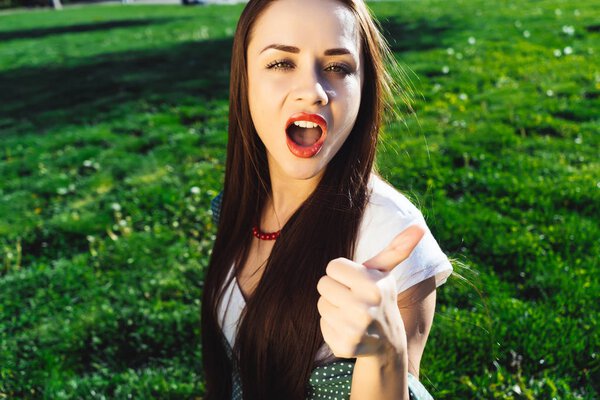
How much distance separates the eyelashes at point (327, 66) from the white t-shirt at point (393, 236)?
1.24 ft

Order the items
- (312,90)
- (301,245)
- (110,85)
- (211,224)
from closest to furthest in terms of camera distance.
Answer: (312,90), (301,245), (211,224), (110,85)

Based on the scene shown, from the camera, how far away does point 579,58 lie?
20.2 ft

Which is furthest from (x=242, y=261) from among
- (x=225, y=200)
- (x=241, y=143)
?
(x=241, y=143)

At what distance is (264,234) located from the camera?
1.96m

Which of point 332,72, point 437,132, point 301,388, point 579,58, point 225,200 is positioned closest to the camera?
point 332,72

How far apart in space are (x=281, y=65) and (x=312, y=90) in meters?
0.14

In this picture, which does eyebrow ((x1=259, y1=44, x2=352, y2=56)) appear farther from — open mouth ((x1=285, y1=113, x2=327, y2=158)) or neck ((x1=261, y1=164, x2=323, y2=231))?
neck ((x1=261, y1=164, x2=323, y2=231))

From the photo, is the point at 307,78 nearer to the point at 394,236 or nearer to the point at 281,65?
the point at 281,65

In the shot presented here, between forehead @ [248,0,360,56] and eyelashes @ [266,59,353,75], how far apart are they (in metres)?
0.05

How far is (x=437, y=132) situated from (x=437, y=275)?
3.18m

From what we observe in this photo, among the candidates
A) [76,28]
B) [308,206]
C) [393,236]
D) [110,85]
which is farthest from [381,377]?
[76,28]

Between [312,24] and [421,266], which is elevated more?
[312,24]

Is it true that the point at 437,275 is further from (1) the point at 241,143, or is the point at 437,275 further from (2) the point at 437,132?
(2) the point at 437,132

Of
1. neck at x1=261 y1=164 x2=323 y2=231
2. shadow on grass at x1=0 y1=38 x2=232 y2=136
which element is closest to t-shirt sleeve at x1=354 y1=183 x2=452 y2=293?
neck at x1=261 y1=164 x2=323 y2=231
